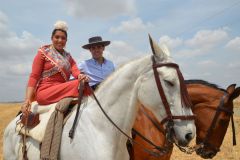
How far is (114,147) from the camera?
415 cm

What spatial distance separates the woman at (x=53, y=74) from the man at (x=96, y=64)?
139cm

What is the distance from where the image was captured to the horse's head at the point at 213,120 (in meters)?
6.05

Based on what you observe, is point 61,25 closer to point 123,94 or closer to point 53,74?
point 53,74

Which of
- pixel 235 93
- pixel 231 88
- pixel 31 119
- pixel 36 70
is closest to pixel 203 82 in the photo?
pixel 231 88

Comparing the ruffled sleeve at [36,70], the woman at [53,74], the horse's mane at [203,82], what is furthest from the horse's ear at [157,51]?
the horse's mane at [203,82]

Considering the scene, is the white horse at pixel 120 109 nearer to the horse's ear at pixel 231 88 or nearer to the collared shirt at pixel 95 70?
the collared shirt at pixel 95 70

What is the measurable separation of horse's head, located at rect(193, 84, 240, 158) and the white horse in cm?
224

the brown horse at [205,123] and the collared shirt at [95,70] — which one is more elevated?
the collared shirt at [95,70]

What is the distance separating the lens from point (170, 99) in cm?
380

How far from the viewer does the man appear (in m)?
6.73

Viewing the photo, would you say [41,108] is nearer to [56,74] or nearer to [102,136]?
[56,74]

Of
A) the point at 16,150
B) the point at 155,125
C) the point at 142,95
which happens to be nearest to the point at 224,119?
the point at 155,125

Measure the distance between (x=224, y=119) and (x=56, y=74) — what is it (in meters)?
3.10

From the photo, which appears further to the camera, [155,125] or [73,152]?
[155,125]
